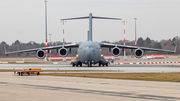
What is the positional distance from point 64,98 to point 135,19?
83869mm

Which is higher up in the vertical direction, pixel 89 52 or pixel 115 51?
pixel 115 51

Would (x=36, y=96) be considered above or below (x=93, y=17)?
below

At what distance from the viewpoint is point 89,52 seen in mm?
47250

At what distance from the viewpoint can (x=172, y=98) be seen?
45.1ft

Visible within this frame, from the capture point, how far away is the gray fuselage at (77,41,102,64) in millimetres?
47438

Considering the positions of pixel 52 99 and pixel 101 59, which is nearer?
pixel 52 99

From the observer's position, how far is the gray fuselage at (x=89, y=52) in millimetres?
47438

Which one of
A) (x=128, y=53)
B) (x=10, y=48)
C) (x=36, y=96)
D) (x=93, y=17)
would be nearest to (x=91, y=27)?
(x=93, y=17)

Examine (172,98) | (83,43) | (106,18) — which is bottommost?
(172,98)

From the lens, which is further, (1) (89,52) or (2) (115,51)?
(2) (115,51)

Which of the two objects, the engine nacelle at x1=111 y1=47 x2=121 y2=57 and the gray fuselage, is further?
the engine nacelle at x1=111 y1=47 x2=121 y2=57

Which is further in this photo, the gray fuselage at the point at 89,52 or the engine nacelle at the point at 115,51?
the engine nacelle at the point at 115,51

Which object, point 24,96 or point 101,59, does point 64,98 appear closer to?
point 24,96

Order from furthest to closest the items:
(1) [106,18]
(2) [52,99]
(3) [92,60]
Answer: (1) [106,18]
(3) [92,60]
(2) [52,99]
